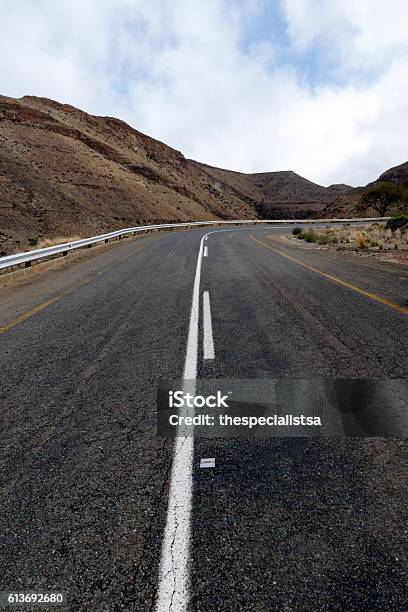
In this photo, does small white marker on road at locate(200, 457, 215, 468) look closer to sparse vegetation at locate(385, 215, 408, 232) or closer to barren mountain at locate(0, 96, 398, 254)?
barren mountain at locate(0, 96, 398, 254)

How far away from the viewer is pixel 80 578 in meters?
1.76

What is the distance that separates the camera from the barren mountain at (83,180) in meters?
31.0

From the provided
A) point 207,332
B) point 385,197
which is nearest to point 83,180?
point 207,332

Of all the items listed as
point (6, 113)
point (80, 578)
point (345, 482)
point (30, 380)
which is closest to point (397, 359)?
point (345, 482)

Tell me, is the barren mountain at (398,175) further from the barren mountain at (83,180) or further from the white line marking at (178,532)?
the white line marking at (178,532)

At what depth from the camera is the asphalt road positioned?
5.70ft

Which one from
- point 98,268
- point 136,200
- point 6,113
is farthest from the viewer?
point 6,113

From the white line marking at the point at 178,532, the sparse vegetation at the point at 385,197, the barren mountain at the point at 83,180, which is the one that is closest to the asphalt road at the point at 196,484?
the white line marking at the point at 178,532

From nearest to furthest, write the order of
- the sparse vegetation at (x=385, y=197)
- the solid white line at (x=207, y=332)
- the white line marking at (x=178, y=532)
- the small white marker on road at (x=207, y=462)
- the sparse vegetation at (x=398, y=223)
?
the white line marking at (x=178, y=532) → the small white marker on road at (x=207, y=462) → the solid white line at (x=207, y=332) → the sparse vegetation at (x=398, y=223) → the sparse vegetation at (x=385, y=197)

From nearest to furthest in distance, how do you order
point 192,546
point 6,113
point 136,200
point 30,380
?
point 192,546 < point 30,380 < point 136,200 < point 6,113

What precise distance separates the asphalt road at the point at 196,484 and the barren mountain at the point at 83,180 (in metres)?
18.6

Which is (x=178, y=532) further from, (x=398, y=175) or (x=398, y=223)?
(x=398, y=175)

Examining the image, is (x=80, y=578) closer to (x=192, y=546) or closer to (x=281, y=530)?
(x=192, y=546)

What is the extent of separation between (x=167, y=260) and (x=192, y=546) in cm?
1220
